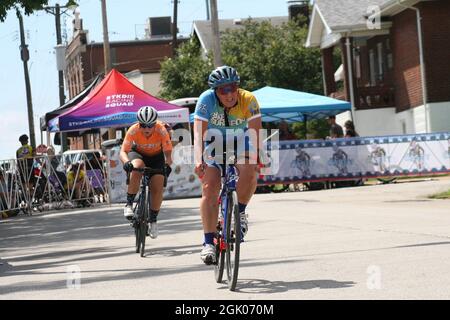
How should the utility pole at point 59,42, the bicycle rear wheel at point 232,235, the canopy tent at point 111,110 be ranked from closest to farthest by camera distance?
the bicycle rear wheel at point 232,235, the canopy tent at point 111,110, the utility pole at point 59,42

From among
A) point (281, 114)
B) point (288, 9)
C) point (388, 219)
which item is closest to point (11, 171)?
point (281, 114)

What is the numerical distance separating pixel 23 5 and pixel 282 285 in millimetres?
16512

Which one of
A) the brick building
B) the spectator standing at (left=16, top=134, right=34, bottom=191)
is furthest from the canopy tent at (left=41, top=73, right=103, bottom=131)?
the brick building

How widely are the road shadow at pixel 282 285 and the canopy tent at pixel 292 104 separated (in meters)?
21.3

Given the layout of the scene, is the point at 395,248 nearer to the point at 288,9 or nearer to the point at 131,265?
the point at 131,265

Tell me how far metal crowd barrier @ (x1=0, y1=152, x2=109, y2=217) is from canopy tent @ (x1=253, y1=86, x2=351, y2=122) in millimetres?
4903

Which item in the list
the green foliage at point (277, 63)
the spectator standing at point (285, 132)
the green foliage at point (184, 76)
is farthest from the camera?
the green foliage at point (184, 76)

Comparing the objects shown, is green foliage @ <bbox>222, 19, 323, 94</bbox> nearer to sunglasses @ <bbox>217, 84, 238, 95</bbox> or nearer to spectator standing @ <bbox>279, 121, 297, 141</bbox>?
spectator standing @ <bbox>279, 121, 297, 141</bbox>

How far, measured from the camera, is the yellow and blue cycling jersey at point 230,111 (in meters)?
9.88

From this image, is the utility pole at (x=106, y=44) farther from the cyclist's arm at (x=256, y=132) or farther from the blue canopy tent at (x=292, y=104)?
the cyclist's arm at (x=256, y=132)

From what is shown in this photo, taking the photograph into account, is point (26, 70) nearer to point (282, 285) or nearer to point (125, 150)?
point (125, 150)

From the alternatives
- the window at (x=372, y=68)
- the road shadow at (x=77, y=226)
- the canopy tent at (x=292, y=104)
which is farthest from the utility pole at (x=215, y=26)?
the window at (x=372, y=68)

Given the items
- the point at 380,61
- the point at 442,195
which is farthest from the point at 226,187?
the point at 380,61
